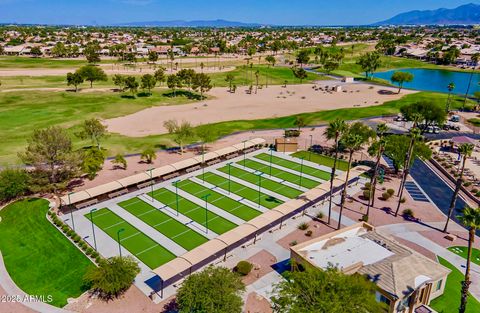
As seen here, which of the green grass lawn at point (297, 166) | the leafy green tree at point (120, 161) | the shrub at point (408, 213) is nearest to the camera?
the shrub at point (408, 213)

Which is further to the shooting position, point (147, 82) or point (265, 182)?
point (147, 82)

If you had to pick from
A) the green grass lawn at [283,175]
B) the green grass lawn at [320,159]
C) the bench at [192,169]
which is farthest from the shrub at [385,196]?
the bench at [192,169]

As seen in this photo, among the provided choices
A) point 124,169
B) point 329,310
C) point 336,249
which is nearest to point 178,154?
point 124,169

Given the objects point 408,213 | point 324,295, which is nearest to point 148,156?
point 408,213

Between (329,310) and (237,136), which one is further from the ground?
(329,310)

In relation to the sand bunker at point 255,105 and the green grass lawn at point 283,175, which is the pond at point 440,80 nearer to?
the sand bunker at point 255,105

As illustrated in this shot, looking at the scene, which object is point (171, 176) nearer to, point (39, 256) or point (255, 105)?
point (39, 256)

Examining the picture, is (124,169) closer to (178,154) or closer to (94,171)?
(94,171)
